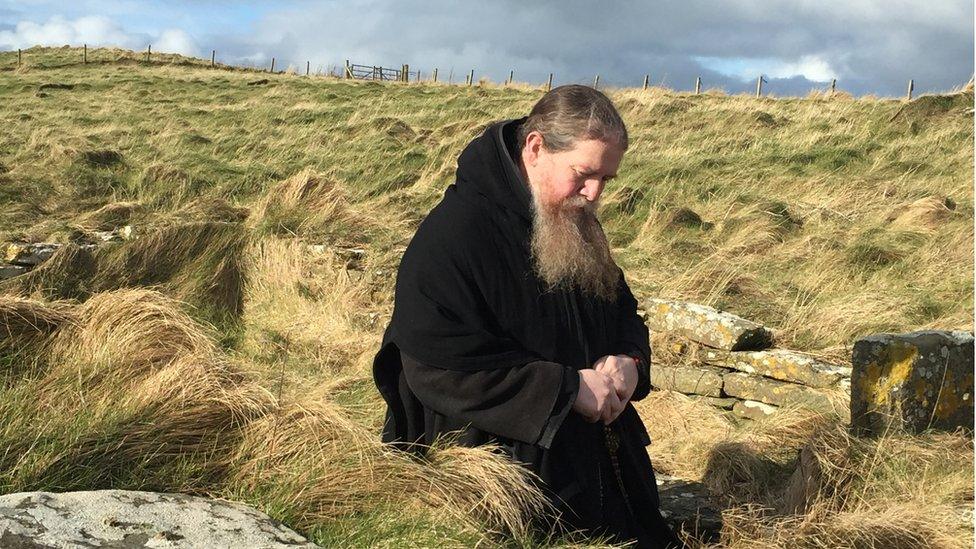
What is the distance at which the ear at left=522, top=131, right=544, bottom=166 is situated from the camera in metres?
2.79

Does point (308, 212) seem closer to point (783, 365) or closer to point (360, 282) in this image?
point (360, 282)

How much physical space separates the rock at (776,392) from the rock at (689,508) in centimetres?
140

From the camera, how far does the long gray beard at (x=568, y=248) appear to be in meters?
2.83

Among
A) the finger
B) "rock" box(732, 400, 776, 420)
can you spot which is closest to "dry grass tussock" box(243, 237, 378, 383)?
"rock" box(732, 400, 776, 420)

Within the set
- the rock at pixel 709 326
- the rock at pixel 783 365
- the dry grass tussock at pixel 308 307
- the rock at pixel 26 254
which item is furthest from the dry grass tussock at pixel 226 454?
the rock at pixel 26 254

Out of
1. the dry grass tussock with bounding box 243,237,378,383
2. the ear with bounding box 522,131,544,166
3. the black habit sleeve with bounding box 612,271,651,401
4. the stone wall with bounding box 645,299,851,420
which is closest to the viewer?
the ear with bounding box 522,131,544,166

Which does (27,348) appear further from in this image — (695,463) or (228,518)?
(695,463)

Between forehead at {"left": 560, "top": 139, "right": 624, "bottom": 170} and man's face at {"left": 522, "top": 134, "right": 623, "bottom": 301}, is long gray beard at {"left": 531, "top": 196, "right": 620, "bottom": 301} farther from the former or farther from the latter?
forehead at {"left": 560, "top": 139, "right": 624, "bottom": 170}

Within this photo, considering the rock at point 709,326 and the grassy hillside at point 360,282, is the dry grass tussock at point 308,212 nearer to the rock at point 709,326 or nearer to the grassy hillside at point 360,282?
the grassy hillside at point 360,282

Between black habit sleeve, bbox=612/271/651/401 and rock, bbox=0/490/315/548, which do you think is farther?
black habit sleeve, bbox=612/271/651/401

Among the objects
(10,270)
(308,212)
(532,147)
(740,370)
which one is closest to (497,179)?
(532,147)

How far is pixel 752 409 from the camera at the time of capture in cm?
596

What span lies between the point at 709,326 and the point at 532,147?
3.95m

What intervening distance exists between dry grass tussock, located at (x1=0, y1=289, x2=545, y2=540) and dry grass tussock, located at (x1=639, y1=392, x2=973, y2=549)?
1.35m
